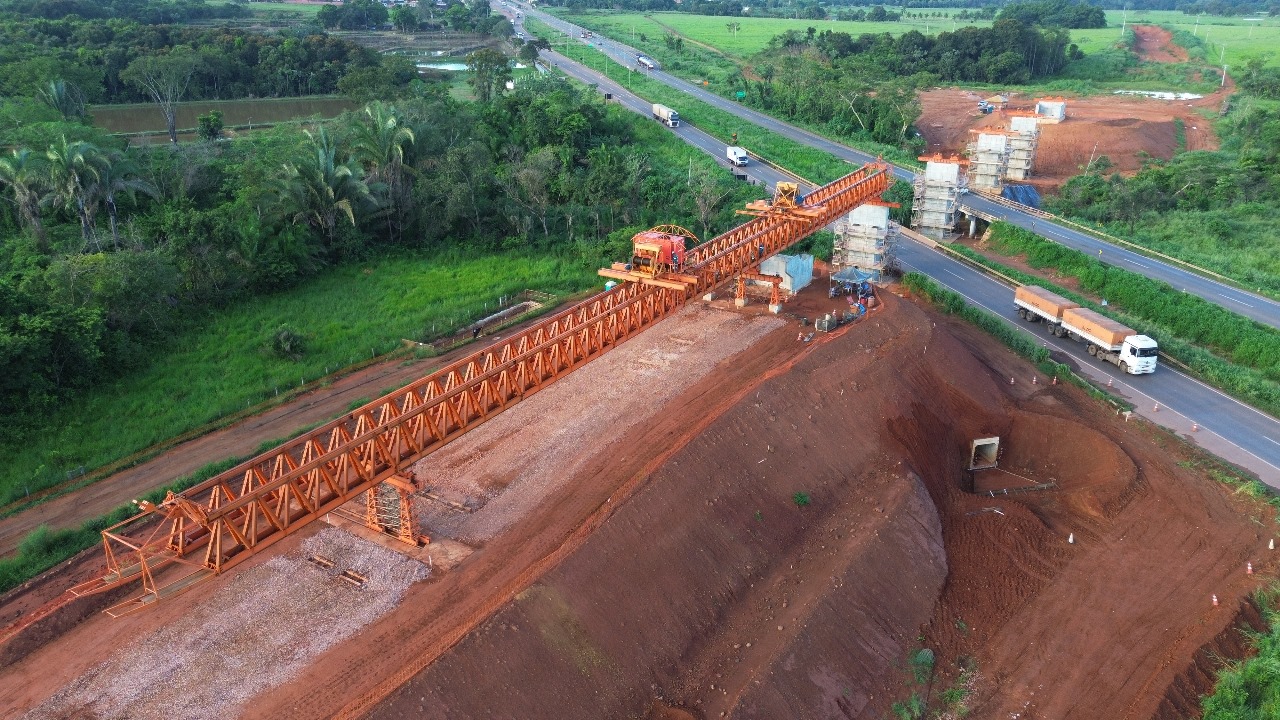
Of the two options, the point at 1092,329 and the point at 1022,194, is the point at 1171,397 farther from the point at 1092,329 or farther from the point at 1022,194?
the point at 1022,194

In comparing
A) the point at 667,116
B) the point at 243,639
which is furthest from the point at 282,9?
the point at 243,639

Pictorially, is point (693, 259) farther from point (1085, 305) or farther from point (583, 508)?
point (1085, 305)

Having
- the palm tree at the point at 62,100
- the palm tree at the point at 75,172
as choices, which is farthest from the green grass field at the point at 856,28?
the palm tree at the point at 75,172

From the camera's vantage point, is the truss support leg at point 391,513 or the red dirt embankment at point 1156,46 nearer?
the truss support leg at point 391,513

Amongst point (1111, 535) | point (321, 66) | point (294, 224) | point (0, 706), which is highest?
point (321, 66)

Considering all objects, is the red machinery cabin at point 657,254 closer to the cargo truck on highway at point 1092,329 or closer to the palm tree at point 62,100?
the cargo truck on highway at point 1092,329

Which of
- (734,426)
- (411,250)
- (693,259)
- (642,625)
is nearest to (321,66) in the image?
(411,250)

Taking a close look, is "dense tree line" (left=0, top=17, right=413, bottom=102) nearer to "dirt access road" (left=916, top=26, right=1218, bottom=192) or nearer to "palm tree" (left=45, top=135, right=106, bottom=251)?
"palm tree" (left=45, top=135, right=106, bottom=251)
